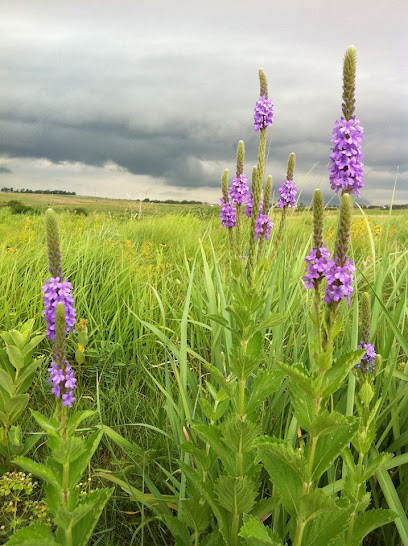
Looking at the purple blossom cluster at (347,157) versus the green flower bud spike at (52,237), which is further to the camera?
the green flower bud spike at (52,237)

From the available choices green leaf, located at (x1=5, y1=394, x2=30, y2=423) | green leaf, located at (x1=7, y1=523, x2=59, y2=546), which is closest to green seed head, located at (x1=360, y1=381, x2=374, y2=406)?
green leaf, located at (x1=7, y1=523, x2=59, y2=546)

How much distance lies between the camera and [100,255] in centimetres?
642

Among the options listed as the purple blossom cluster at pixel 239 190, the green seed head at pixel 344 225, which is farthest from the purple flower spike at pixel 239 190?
the green seed head at pixel 344 225

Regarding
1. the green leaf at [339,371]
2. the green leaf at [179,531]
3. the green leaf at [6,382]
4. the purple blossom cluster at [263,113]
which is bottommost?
the green leaf at [179,531]

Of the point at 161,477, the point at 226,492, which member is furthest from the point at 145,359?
the point at 226,492

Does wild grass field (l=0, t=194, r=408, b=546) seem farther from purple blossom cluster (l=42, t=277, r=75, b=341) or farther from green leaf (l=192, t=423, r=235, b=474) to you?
purple blossom cluster (l=42, t=277, r=75, b=341)

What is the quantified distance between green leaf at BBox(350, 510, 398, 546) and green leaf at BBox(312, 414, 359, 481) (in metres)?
0.39

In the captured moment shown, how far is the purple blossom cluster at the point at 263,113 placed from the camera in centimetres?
370

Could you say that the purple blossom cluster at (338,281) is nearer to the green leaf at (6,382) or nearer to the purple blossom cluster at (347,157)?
the purple blossom cluster at (347,157)

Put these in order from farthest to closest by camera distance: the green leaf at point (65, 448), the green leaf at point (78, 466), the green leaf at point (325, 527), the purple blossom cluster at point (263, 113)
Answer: the purple blossom cluster at point (263, 113)
the green leaf at point (78, 466)
the green leaf at point (65, 448)
the green leaf at point (325, 527)

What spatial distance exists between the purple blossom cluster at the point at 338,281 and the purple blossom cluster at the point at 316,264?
0.18 feet

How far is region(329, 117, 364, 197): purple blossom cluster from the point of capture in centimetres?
196

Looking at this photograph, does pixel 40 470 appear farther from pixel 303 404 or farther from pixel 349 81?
pixel 349 81

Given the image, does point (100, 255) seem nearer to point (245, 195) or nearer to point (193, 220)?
point (245, 195)
